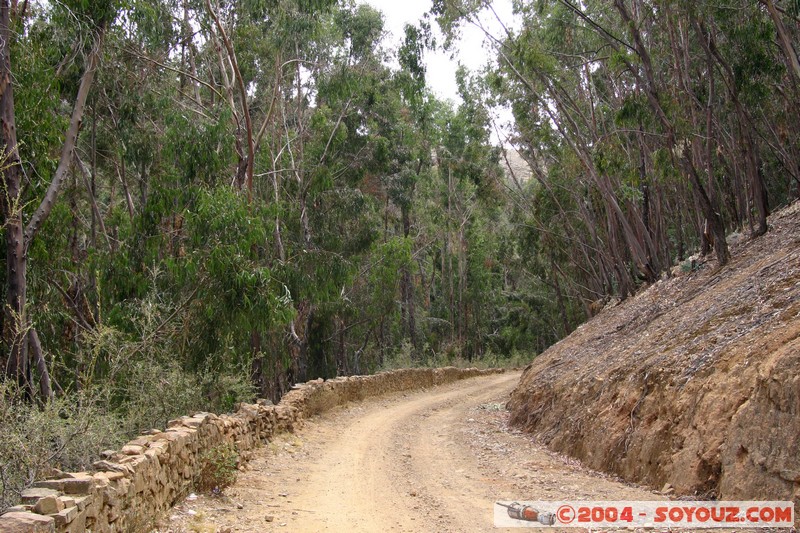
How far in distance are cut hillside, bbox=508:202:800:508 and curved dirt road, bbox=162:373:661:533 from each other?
49cm

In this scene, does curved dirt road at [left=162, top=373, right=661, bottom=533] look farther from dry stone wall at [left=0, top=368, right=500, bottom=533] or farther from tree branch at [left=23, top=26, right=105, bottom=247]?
tree branch at [left=23, top=26, right=105, bottom=247]

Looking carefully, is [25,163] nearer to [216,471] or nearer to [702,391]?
[216,471]

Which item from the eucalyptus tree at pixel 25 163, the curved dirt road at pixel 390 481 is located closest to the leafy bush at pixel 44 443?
the curved dirt road at pixel 390 481

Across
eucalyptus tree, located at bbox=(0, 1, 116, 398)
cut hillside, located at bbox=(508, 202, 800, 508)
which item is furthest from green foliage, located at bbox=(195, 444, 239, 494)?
cut hillside, located at bbox=(508, 202, 800, 508)

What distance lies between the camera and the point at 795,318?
7672mm

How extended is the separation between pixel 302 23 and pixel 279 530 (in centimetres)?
1622

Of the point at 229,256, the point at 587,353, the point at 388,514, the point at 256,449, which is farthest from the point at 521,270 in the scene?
the point at 388,514

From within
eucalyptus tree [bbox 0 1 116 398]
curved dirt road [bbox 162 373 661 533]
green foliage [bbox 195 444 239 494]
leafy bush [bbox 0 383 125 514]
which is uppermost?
eucalyptus tree [bbox 0 1 116 398]

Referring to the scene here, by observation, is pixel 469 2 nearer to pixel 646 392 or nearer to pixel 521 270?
pixel 646 392

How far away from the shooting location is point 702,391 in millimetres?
8023

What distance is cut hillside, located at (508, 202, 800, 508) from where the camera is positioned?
6461mm

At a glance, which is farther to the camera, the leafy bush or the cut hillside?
the cut hillside

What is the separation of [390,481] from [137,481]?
378 centimetres

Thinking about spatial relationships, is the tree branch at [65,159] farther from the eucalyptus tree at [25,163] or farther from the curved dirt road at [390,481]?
the curved dirt road at [390,481]
